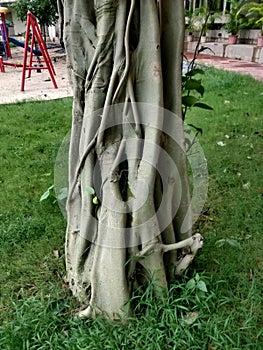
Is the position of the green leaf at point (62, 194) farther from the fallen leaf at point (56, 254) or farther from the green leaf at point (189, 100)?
the green leaf at point (189, 100)

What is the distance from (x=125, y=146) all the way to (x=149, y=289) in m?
0.69

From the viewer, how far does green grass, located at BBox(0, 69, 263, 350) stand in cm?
165

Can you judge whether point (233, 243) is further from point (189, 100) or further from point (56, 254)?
point (56, 254)

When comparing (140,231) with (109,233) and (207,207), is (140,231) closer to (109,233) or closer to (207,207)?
(109,233)

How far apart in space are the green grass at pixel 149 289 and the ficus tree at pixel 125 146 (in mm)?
128

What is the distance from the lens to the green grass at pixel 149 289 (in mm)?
1652

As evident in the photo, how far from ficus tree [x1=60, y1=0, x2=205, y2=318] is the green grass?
0.42ft

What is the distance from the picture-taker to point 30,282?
82.4 inches

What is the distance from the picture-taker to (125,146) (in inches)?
69.7

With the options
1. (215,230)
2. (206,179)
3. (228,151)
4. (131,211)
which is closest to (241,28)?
(228,151)

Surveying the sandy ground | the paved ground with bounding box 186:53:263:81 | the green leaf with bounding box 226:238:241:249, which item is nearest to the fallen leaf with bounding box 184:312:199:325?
the green leaf with bounding box 226:238:241:249

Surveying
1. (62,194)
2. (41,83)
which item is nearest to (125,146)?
(62,194)

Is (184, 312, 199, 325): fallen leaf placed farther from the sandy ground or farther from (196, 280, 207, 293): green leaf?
the sandy ground

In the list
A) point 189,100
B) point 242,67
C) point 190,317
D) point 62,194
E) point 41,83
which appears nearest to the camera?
point 190,317
